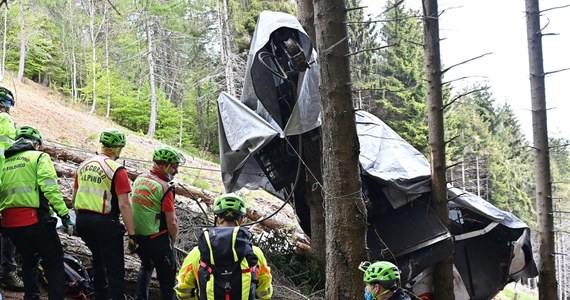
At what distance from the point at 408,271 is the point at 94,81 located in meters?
30.5

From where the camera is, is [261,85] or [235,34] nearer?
[261,85]

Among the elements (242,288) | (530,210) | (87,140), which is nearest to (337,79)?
(242,288)

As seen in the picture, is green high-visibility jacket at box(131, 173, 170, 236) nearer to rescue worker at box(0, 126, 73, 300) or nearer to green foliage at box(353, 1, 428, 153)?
rescue worker at box(0, 126, 73, 300)

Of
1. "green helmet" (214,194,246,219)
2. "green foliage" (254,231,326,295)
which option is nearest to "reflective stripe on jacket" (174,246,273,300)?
"green helmet" (214,194,246,219)

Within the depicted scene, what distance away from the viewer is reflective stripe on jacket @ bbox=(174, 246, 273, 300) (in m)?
3.75

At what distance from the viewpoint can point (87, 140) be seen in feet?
63.2

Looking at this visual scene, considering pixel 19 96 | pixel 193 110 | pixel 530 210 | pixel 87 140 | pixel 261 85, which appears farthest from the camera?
pixel 530 210

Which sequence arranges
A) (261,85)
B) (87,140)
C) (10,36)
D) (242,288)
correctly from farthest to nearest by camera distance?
1. (10,36)
2. (87,140)
3. (261,85)
4. (242,288)

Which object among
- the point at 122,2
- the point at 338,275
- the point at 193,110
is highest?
the point at 122,2

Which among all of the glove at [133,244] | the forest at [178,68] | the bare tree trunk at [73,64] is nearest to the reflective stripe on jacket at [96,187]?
the glove at [133,244]

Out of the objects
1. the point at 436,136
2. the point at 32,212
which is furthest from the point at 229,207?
the point at 436,136

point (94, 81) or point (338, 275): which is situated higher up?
point (94, 81)

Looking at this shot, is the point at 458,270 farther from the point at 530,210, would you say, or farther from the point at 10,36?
the point at 530,210

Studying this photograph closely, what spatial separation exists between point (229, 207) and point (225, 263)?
48 cm
